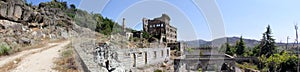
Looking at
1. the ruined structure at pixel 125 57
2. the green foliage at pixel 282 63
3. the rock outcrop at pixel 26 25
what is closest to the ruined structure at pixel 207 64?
the ruined structure at pixel 125 57

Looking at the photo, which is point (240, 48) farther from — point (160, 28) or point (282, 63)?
point (282, 63)

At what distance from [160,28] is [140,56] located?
22.9 metres

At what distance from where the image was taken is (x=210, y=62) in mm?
24922

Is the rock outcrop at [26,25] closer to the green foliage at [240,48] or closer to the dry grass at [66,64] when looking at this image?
the dry grass at [66,64]

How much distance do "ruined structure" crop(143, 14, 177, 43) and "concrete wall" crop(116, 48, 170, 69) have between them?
15.1 meters

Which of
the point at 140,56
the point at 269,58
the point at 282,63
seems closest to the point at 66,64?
the point at 140,56

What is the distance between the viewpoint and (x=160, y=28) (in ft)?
132

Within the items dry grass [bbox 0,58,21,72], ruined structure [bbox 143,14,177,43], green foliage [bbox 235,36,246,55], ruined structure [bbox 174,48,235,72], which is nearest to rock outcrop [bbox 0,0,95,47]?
dry grass [bbox 0,58,21,72]

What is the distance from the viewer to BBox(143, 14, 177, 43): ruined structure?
128ft

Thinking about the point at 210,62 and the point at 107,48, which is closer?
the point at 107,48

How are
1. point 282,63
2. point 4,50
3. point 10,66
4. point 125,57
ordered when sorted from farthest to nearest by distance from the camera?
point 282,63
point 125,57
point 4,50
point 10,66

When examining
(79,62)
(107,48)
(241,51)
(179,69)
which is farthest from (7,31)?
(241,51)

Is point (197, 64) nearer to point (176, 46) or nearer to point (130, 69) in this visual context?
point (176, 46)

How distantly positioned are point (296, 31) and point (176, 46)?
44.8ft
